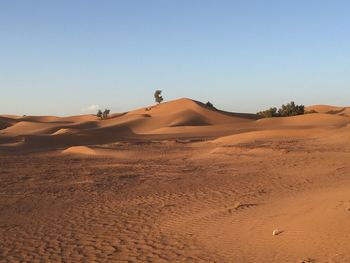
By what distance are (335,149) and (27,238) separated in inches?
617

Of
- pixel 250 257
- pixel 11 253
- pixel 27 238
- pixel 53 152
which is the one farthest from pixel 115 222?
pixel 53 152

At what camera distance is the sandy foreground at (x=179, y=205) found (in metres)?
7.32

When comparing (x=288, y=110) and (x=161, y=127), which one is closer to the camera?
(x=161, y=127)

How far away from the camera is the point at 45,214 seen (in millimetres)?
10367

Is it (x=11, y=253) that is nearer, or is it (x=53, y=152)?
(x=11, y=253)

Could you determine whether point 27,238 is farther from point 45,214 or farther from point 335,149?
point 335,149

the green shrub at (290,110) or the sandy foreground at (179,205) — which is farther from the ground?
the green shrub at (290,110)

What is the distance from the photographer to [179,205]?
1092cm

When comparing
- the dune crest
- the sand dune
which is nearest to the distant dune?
the sand dune

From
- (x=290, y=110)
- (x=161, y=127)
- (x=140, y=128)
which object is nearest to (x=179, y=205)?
(x=161, y=127)

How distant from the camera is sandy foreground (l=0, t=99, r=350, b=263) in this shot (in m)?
7.32

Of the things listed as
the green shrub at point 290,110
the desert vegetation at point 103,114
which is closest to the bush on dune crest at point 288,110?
the green shrub at point 290,110

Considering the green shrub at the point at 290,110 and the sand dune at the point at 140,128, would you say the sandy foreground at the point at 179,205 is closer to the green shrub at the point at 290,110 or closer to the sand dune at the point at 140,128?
the sand dune at the point at 140,128

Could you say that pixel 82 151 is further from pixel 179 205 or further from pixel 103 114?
pixel 103 114
